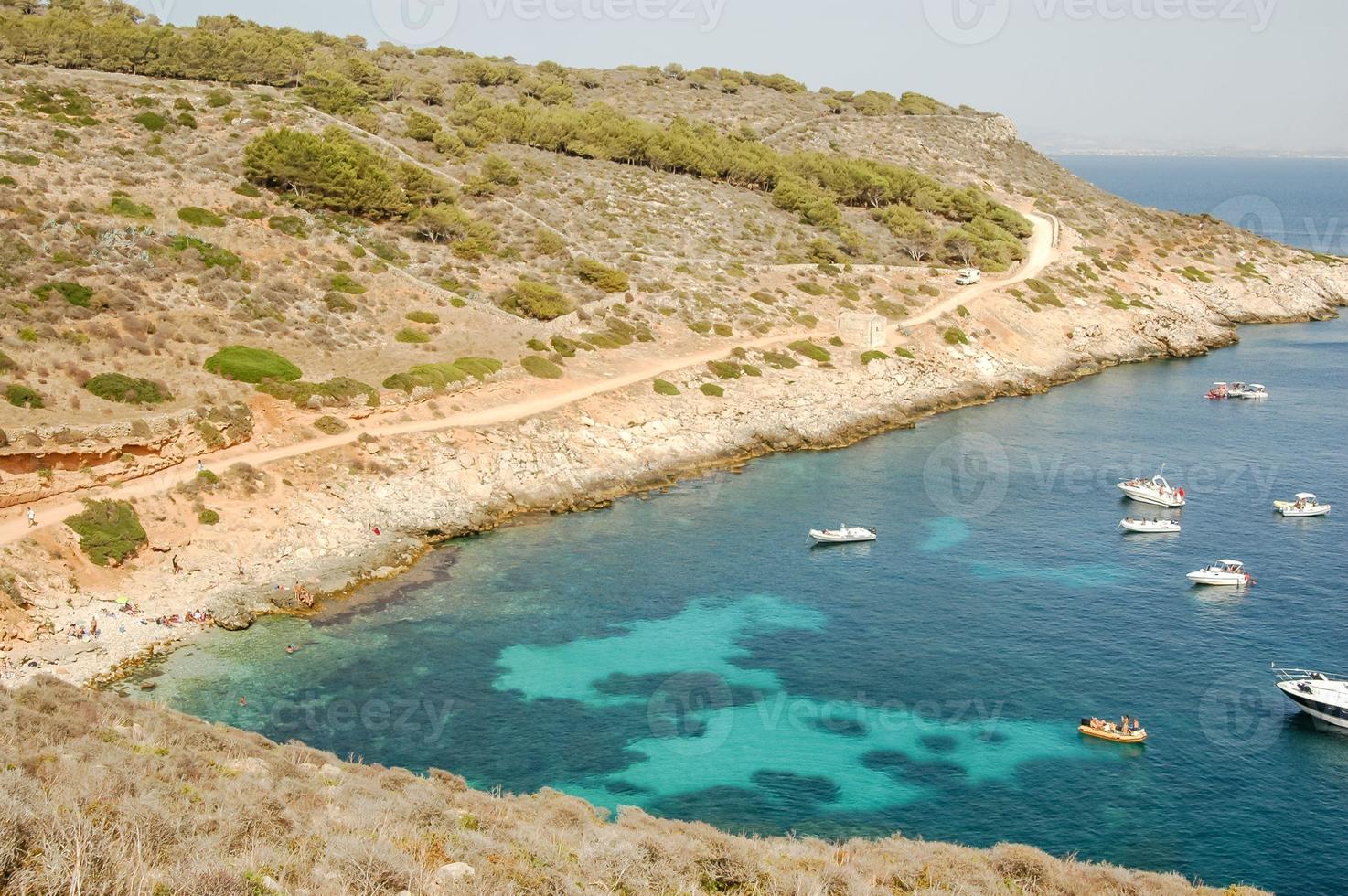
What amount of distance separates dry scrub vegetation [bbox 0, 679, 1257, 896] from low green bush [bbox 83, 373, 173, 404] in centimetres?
3458

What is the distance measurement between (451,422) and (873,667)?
3601 cm

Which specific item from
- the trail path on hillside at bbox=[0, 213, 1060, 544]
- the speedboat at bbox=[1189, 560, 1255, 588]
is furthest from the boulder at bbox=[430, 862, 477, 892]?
the speedboat at bbox=[1189, 560, 1255, 588]

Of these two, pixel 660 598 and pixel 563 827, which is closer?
pixel 563 827

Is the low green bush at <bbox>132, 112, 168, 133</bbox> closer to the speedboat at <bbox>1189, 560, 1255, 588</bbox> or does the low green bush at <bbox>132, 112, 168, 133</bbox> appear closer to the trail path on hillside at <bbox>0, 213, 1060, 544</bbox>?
the trail path on hillside at <bbox>0, 213, 1060, 544</bbox>

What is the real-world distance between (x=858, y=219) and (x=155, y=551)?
106 meters

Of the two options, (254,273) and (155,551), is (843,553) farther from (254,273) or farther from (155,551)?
(254,273)

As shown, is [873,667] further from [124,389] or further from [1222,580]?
[124,389]

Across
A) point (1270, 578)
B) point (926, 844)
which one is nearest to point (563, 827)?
point (926, 844)

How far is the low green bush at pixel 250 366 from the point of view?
71250 mm

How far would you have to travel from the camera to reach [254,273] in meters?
84.9

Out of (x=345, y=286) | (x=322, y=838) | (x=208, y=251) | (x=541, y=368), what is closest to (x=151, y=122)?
(x=208, y=251)

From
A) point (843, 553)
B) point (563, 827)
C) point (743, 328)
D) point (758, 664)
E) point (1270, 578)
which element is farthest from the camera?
point (743, 328)

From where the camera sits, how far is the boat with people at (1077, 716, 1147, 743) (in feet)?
147

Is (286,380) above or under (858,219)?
under
